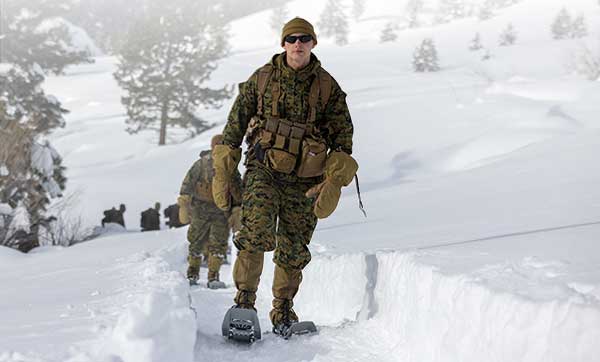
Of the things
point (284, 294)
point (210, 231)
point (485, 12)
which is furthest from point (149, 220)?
point (485, 12)

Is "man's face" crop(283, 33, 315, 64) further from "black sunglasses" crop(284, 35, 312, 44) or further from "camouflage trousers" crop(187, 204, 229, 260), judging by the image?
"camouflage trousers" crop(187, 204, 229, 260)

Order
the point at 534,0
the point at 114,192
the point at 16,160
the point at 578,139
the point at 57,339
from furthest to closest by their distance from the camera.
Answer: the point at 534,0 < the point at 114,192 < the point at 16,160 < the point at 578,139 < the point at 57,339

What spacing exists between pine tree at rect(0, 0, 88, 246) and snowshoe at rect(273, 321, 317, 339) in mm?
9102

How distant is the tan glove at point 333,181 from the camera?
10.7 feet

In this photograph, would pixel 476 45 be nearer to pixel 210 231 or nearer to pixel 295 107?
pixel 210 231

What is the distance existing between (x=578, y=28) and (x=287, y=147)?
57.8 meters

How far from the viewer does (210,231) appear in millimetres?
6547

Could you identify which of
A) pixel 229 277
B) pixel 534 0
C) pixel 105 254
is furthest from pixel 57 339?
pixel 534 0

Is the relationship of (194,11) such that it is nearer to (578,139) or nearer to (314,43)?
(578,139)

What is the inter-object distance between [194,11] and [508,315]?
36.9 metres

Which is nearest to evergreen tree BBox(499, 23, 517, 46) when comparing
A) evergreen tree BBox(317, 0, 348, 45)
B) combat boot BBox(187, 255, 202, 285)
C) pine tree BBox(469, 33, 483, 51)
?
pine tree BBox(469, 33, 483, 51)

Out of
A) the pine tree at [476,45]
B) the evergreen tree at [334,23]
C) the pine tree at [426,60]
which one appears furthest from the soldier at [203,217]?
the evergreen tree at [334,23]

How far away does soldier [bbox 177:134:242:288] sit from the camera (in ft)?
20.9

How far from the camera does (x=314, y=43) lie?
329cm
